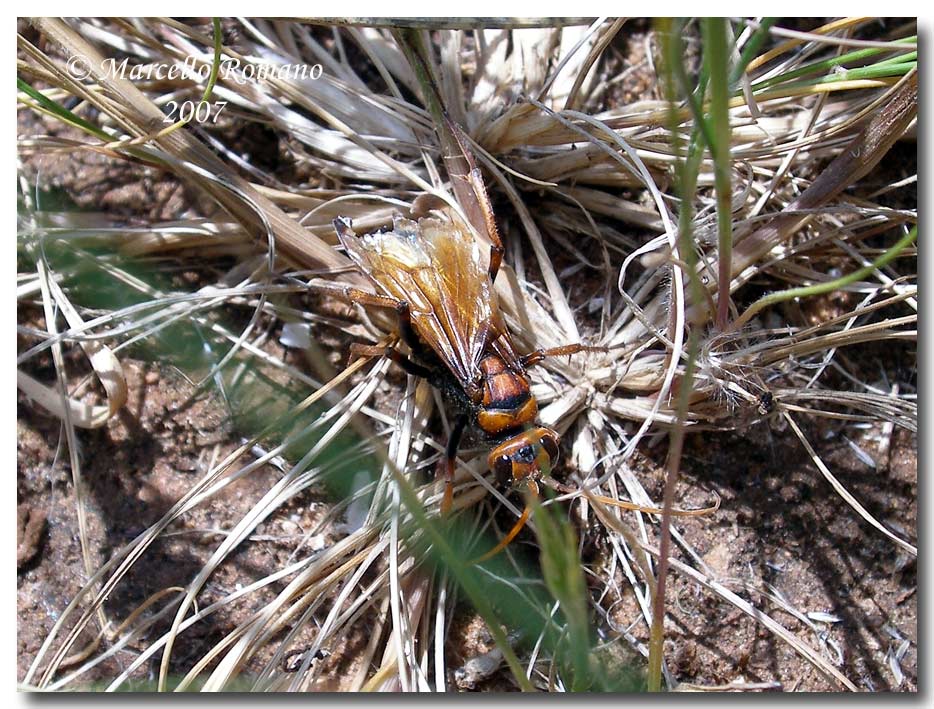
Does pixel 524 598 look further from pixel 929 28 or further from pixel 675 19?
pixel 929 28

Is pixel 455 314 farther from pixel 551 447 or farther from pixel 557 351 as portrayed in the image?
pixel 551 447

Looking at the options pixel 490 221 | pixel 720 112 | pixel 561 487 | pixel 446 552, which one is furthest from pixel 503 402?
pixel 720 112

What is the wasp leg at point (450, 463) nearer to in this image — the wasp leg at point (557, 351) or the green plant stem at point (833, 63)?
the wasp leg at point (557, 351)

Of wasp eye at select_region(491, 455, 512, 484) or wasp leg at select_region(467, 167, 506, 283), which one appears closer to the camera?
wasp eye at select_region(491, 455, 512, 484)

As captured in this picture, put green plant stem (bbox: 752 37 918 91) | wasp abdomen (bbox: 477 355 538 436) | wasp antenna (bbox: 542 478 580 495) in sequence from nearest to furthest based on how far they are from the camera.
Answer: green plant stem (bbox: 752 37 918 91) → wasp antenna (bbox: 542 478 580 495) → wasp abdomen (bbox: 477 355 538 436)

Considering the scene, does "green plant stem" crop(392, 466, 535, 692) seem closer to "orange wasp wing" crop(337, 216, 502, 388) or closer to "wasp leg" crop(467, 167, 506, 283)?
"orange wasp wing" crop(337, 216, 502, 388)

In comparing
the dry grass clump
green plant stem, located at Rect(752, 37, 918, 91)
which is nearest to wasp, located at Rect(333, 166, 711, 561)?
the dry grass clump
